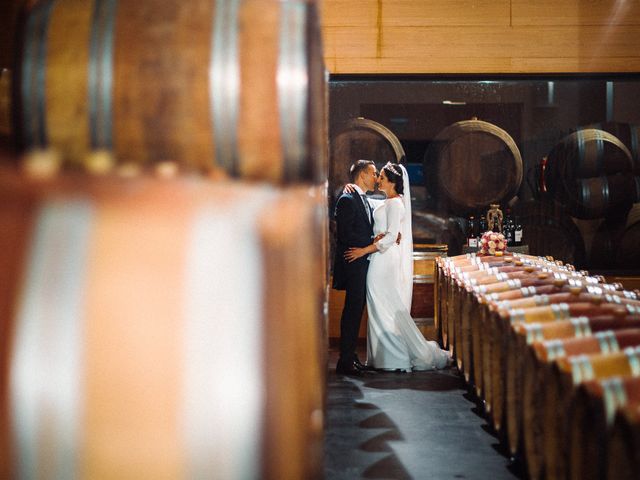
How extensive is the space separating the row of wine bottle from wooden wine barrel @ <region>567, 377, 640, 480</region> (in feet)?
16.4

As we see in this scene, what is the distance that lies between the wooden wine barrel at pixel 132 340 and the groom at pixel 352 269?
4.74 m

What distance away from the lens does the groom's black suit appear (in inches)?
225

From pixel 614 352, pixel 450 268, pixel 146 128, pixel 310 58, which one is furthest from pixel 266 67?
pixel 450 268

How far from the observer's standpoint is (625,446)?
5.42 feet

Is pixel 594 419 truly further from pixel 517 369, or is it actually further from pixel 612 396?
pixel 517 369

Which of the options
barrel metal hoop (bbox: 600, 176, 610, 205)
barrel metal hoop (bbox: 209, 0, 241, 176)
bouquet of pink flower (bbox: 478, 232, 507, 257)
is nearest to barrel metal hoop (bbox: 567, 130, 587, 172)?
barrel metal hoop (bbox: 600, 176, 610, 205)

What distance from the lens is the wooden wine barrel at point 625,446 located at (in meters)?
1.57

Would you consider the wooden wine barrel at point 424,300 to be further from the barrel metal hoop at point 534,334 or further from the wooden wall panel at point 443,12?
the barrel metal hoop at point 534,334

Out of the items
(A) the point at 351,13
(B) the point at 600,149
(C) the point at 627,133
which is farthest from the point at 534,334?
(C) the point at 627,133

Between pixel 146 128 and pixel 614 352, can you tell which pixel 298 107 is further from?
pixel 614 352

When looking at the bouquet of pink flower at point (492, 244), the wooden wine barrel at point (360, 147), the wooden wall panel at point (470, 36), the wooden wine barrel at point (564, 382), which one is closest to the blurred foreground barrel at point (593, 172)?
the wooden wall panel at point (470, 36)

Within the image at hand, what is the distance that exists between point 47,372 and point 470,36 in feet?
20.9

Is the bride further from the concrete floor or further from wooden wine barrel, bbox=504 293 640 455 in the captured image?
wooden wine barrel, bbox=504 293 640 455

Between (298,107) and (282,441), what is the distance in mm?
885
